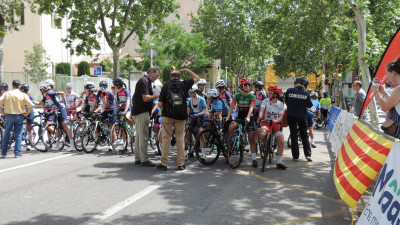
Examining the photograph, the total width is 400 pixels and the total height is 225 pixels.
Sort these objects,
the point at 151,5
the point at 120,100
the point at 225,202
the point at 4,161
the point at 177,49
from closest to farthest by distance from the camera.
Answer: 1. the point at 225,202
2. the point at 4,161
3. the point at 120,100
4. the point at 151,5
5. the point at 177,49

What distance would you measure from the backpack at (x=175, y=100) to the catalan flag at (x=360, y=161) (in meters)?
3.53

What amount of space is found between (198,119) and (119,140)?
212 centimetres

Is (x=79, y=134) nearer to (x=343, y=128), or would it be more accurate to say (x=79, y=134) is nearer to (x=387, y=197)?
(x=343, y=128)

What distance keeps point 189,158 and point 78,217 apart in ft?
16.5

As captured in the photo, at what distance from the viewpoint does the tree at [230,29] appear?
51062 mm

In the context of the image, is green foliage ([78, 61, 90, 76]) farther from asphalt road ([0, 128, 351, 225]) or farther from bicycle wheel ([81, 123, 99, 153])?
asphalt road ([0, 128, 351, 225])

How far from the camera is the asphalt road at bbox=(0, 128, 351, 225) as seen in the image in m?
5.13

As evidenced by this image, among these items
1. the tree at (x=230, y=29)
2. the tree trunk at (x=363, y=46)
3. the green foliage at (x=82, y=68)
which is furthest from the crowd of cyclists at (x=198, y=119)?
the tree at (x=230, y=29)

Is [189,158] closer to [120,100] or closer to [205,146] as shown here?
[205,146]

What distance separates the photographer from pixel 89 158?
9.80m

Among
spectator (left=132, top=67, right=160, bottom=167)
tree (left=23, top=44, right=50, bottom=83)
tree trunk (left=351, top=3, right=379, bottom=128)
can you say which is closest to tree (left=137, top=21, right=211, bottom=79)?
tree (left=23, top=44, right=50, bottom=83)

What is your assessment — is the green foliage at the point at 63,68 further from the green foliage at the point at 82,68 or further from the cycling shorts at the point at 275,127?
the cycling shorts at the point at 275,127

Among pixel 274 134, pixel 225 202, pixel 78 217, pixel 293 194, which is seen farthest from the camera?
pixel 274 134

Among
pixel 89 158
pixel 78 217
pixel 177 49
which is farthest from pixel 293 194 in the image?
pixel 177 49
